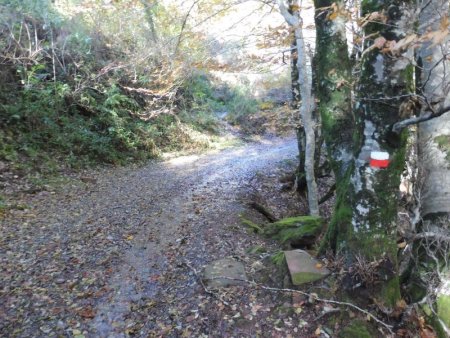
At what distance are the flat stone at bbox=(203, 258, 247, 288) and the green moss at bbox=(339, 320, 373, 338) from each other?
1.48 m

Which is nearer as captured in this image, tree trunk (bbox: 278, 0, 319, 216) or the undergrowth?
tree trunk (bbox: 278, 0, 319, 216)

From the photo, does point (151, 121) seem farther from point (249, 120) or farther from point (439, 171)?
point (439, 171)

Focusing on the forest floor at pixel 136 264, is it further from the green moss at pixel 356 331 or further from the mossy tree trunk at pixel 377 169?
the mossy tree trunk at pixel 377 169

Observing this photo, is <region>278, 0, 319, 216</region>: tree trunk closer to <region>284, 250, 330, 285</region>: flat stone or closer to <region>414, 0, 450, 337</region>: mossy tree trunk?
<region>414, 0, 450, 337</region>: mossy tree trunk

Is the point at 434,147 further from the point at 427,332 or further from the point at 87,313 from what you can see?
the point at 87,313

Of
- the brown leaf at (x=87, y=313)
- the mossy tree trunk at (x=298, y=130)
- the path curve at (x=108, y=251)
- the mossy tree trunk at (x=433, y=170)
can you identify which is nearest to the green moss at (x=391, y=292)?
the mossy tree trunk at (x=433, y=170)

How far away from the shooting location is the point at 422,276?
12.9ft

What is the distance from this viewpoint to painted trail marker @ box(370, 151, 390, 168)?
3582 millimetres

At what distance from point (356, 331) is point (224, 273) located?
1.92m

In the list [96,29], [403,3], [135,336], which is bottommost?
[135,336]

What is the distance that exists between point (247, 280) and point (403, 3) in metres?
3.70

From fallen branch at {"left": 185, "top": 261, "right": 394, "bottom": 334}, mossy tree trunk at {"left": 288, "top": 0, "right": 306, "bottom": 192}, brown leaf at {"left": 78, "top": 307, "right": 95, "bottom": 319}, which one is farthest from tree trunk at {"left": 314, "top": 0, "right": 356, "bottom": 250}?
mossy tree trunk at {"left": 288, "top": 0, "right": 306, "bottom": 192}

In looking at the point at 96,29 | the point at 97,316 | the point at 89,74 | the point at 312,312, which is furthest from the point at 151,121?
the point at 312,312

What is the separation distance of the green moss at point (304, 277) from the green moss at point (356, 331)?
65 centimetres
